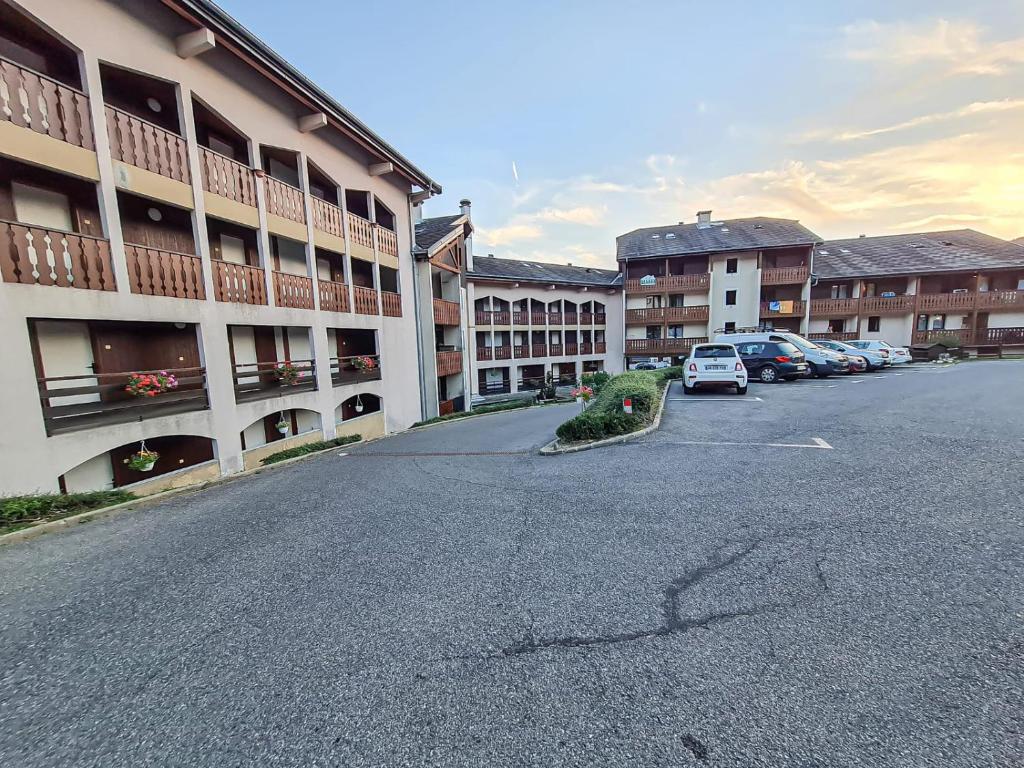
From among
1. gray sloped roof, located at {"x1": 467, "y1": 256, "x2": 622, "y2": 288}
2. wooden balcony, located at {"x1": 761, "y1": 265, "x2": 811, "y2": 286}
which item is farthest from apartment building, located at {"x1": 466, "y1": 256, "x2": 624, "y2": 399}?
wooden balcony, located at {"x1": 761, "y1": 265, "x2": 811, "y2": 286}

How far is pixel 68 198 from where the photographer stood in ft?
25.2

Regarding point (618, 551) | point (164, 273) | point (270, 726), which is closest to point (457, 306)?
point (164, 273)

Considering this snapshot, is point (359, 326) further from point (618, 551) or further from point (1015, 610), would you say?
point (1015, 610)

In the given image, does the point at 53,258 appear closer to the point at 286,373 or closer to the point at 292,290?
the point at 292,290

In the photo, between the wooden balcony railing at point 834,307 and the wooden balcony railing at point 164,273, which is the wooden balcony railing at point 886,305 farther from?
the wooden balcony railing at point 164,273

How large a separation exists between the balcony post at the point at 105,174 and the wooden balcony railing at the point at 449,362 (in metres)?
12.6

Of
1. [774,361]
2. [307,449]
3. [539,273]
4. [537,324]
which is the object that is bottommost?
[307,449]

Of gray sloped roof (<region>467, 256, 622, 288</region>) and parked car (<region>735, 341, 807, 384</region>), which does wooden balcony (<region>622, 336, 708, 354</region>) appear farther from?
parked car (<region>735, 341, 807, 384</region>)

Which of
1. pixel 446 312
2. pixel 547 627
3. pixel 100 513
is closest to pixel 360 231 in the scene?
pixel 446 312

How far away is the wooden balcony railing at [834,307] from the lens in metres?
30.0

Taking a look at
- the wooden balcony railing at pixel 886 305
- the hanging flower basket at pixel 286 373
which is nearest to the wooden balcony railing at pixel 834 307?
the wooden balcony railing at pixel 886 305

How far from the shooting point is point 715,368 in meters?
13.2

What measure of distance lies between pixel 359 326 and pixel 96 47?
7.75 metres

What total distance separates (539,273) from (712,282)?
533 inches
